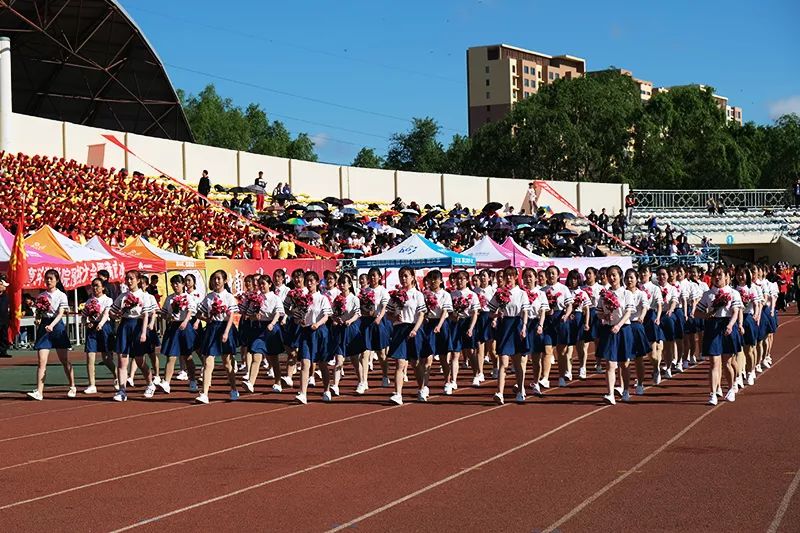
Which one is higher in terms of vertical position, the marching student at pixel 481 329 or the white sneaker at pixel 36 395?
the marching student at pixel 481 329

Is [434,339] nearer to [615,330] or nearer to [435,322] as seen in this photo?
[435,322]

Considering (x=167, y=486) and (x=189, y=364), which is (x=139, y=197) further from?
(x=167, y=486)

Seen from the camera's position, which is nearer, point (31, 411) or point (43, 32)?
point (31, 411)

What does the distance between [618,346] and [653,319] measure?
2870 mm

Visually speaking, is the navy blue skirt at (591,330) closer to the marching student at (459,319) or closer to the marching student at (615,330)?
the marching student at (459,319)

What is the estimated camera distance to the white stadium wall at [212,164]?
42562mm

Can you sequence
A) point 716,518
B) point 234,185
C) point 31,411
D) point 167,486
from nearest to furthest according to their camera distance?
point 716,518 → point 167,486 → point 31,411 → point 234,185

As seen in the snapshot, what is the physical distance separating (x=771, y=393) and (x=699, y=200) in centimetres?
4391

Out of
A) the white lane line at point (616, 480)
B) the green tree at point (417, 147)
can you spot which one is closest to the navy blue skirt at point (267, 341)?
the white lane line at point (616, 480)

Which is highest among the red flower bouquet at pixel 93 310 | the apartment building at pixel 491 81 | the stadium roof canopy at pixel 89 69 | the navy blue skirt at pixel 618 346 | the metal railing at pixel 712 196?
the apartment building at pixel 491 81

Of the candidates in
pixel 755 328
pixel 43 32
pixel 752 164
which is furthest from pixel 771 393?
pixel 752 164

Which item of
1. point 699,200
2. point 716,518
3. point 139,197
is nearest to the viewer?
point 716,518

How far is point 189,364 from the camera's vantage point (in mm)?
17797

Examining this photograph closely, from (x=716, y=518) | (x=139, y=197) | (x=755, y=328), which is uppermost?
(x=139, y=197)
